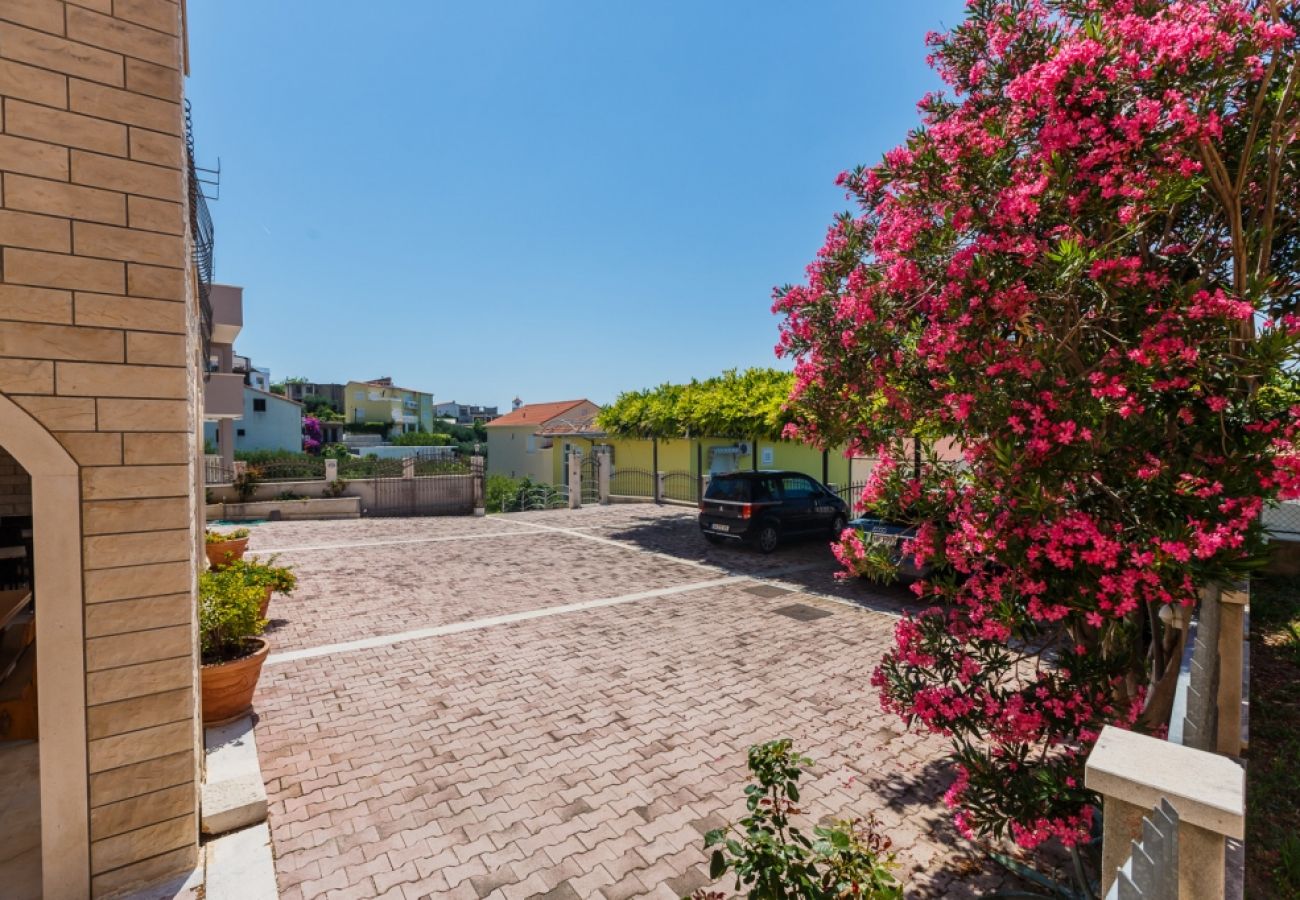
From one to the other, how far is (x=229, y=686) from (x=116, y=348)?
3.03 meters

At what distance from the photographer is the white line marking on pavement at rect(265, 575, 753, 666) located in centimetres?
637

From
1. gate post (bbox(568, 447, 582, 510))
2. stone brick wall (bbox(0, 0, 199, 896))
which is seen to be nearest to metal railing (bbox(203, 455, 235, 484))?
gate post (bbox(568, 447, 582, 510))

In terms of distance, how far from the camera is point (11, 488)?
7754 millimetres

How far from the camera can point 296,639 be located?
22.3ft

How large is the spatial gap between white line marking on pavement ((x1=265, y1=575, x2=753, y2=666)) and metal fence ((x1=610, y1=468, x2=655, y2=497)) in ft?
42.3

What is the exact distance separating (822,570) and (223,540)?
10.0 m

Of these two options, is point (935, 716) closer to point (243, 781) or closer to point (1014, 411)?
point (1014, 411)

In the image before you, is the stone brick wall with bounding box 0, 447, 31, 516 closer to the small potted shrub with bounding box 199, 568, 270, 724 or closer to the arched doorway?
the small potted shrub with bounding box 199, 568, 270, 724

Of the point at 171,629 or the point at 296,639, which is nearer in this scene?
the point at 171,629

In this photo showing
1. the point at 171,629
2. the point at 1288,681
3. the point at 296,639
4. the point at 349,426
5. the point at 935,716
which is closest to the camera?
the point at 171,629

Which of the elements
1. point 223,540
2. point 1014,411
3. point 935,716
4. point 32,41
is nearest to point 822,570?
point 935,716

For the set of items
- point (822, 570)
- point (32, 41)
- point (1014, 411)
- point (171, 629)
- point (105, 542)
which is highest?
point (32, 41)

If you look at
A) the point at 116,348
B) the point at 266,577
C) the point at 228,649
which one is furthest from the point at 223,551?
the point at 116,348

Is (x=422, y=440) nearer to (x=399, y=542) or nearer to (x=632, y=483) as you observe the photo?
(x=632, y=483)
